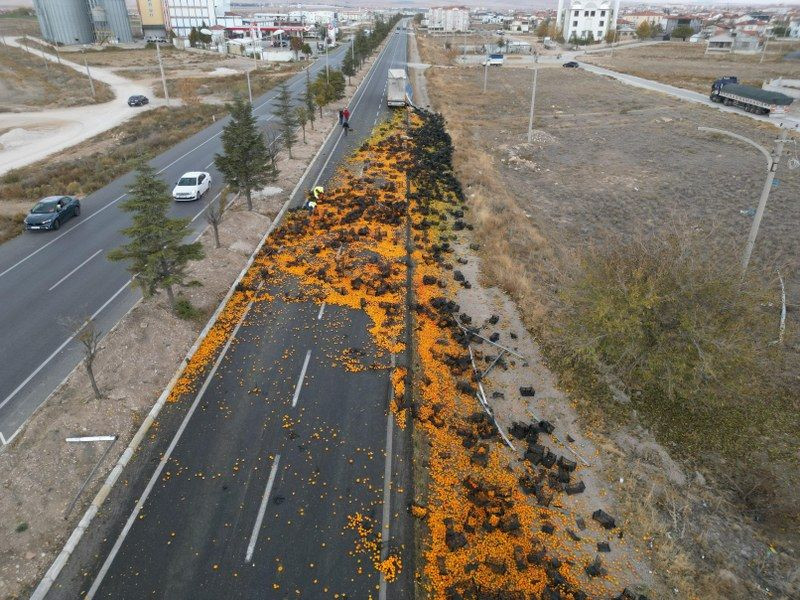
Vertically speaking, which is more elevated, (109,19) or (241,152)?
(109,19)

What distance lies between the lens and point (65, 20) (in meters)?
130

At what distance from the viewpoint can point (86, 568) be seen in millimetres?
10828

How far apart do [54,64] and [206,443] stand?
395 feet

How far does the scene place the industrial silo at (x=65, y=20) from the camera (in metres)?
128

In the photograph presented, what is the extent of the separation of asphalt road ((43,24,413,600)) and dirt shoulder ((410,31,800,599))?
4496 millimetres

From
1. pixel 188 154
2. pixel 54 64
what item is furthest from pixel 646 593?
pixel 54 64

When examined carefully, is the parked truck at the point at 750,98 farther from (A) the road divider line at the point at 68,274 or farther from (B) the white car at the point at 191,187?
(A) the road divider line at the point at 68,274

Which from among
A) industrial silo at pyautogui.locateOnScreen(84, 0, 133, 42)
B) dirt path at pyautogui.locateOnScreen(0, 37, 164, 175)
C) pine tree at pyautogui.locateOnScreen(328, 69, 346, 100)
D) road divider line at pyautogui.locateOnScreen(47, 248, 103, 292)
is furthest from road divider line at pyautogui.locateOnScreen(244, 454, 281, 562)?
industrial silo at pyautogui.locateOnScreen(84, 0, 133, 42)

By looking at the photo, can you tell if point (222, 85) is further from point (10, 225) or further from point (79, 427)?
point (79, 427)

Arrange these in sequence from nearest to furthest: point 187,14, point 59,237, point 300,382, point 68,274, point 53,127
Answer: point 300,382 → point 68,274 → point 59,237 → point 53,127 → point 187,14

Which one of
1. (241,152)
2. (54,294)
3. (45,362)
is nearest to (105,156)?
(241,152)

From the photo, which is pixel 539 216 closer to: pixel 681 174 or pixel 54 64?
pixel 681 174

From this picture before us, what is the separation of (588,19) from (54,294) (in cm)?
18440

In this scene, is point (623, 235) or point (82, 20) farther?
point (82, 20)
